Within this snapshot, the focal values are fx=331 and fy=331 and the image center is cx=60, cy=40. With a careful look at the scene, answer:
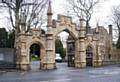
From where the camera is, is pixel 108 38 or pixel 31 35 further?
pixel 108 38

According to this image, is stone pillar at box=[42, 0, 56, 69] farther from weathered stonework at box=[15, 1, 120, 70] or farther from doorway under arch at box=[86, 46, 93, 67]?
doorway under arch at box=[86, 46, 93, 67]

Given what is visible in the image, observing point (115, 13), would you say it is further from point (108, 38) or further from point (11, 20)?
point (11, 20)

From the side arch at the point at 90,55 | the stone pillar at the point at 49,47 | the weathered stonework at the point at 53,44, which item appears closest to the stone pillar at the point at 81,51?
the weathered stonework at the point at 53,44

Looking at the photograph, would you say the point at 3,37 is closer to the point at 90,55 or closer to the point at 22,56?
the point at 90,55

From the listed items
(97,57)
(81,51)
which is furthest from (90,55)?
(81,51)

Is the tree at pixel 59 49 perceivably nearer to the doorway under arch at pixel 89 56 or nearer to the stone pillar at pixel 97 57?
the doorway under arch at pixel 89 56

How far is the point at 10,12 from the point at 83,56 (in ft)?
50.6

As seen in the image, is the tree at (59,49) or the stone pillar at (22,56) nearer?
the stone pillar at (22,56)

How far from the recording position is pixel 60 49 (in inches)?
→ 3620

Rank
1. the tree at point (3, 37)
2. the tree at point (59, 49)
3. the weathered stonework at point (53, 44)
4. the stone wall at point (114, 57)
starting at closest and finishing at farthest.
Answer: the weathered stonework at point (53, 44)
the stone wall at point (114, 57)
the tree at point (3, 37)
the tree at point (59, 49)

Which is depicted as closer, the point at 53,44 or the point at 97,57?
the point at 53,44

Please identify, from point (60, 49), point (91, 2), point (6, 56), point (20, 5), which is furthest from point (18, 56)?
point (60, 49)

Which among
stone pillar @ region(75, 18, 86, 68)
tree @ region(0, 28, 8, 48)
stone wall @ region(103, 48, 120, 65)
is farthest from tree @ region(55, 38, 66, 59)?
stone pillar @ region(75, 18, 86, 68)

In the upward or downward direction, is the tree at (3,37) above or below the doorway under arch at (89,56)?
above
